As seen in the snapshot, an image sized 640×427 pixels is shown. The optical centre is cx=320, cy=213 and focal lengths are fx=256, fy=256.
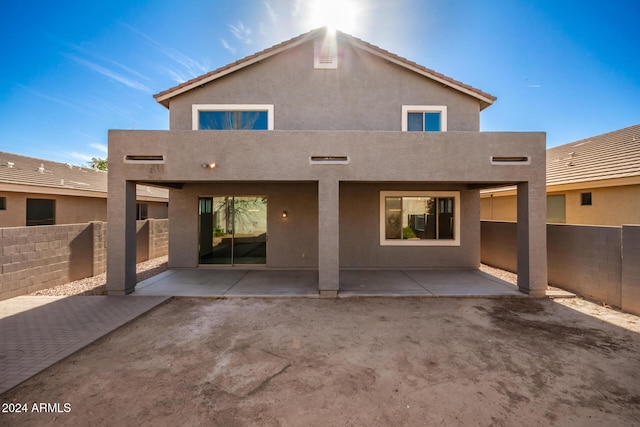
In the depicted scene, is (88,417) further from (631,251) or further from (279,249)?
(631,251)

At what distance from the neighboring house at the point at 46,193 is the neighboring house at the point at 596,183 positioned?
22828mm

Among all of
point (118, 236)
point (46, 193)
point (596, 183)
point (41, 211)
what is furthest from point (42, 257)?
point (596, 183)

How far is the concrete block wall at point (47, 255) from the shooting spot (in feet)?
21.0

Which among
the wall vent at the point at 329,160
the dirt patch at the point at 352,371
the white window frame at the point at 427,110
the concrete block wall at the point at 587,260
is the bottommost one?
the dirt patch at the point at 352,371

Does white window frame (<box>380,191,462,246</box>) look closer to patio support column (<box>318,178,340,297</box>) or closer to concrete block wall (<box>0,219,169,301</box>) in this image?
patio support column (<box>318,178,340,297</box>)

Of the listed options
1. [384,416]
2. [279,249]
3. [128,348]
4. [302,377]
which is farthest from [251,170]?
[384,416]

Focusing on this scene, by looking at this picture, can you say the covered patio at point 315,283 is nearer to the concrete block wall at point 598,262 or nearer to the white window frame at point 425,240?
the white window frame at point 425,240

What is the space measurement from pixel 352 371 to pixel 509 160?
6.82 meters

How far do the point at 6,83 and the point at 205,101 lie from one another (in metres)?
18.9

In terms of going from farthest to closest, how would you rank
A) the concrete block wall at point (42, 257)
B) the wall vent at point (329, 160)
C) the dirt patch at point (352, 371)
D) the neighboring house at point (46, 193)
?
the neighboring house at point (46, 193) < the wall vent at point (329, 160) < the concrete block wall at point (42, 257) < the dirt patch at point (352, 371)

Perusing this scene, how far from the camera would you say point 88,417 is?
2805 mm

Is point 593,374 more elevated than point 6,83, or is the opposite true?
point 6,83

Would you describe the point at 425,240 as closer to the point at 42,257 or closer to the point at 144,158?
the point at 144,158

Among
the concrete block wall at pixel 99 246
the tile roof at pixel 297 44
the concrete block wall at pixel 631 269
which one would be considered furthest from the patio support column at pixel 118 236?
the concrete block wall at pixel 631 269
